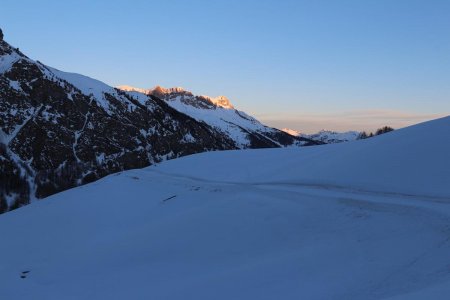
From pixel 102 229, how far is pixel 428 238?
33.6ft

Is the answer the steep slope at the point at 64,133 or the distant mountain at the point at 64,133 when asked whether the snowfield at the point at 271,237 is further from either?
the distant mountain at the point at 64,133

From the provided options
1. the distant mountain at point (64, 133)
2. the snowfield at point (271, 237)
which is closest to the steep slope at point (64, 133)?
the distant mountain at point (64, 133)

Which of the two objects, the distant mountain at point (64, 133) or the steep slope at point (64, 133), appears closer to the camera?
the distant mountain at point (64, 133)

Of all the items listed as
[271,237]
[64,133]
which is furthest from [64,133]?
[271,237]

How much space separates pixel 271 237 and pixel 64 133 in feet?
484

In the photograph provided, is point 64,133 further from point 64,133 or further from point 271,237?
point 271,237

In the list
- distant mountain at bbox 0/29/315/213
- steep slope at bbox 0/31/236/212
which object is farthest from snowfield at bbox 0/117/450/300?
distant mountain at bbox 0/29/315/213

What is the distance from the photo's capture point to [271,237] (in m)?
9.20

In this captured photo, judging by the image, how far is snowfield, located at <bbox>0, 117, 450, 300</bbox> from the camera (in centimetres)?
672

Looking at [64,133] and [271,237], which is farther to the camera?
[64,133]

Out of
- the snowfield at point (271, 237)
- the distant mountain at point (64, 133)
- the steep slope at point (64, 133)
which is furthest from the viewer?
the steep slope at point (64, 133)

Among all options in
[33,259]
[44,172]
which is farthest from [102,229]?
[44,172]

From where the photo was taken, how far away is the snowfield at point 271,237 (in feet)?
22.0

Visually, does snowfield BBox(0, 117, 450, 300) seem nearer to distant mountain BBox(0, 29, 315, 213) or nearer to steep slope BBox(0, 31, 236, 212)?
steep slope BBox(0, 31, 236, 212)
